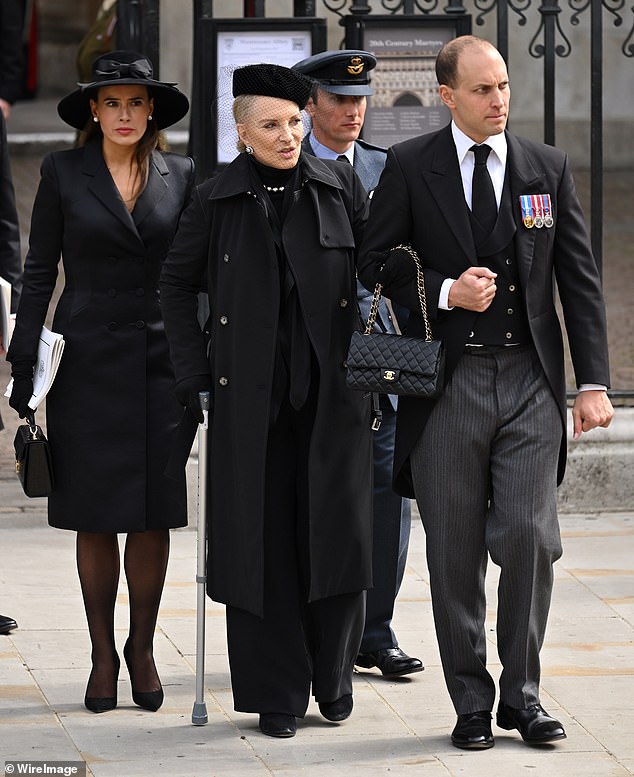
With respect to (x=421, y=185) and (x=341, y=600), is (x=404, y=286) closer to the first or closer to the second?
(x=421, y=185)

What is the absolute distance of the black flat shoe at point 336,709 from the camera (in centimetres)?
507

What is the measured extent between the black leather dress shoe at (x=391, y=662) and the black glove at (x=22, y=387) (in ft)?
4.37

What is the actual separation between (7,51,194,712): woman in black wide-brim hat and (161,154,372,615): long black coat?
268 millimetres

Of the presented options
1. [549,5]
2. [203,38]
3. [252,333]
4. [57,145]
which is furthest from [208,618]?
[57,145]

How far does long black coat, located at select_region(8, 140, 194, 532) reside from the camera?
5.23m

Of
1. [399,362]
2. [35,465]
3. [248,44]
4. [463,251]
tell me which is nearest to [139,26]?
[248,44]

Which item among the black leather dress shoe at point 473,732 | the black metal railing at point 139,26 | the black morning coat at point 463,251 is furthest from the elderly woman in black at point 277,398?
the black metal railing at point 139,26

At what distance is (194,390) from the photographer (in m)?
4.97

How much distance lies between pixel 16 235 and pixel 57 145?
12.4m

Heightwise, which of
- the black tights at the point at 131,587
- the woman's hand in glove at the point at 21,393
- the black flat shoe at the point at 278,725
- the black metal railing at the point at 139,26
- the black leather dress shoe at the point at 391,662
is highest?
the black metal railing at the point at 139,26

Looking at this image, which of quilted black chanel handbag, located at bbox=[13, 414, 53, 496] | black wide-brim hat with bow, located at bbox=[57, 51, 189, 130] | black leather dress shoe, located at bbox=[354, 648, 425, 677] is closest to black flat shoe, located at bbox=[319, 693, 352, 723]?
black leather dress shoe, located at bbox=[354, 648, 425, 677]

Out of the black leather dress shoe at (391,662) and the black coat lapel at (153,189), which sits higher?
the black coat lapel at (153,189)

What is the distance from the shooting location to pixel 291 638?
5000 millimetres

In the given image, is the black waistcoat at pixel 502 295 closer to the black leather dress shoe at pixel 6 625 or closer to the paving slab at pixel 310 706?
the paving slab at pixel 310 706
